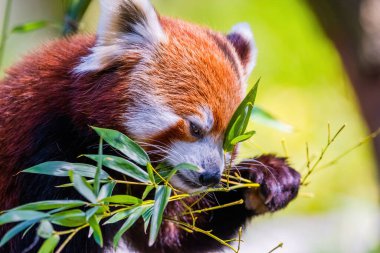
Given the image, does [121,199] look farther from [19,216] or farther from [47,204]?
[19,216]

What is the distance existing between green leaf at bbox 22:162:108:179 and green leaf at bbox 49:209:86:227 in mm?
179

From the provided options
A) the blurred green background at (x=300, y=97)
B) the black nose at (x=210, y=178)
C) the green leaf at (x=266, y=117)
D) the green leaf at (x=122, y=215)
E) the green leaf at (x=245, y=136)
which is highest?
the green leaf at (x=245, y=136)

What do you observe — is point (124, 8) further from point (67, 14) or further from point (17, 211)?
point (17, 211)

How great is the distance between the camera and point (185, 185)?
2820 millimetres

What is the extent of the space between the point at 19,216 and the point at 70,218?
164 mm

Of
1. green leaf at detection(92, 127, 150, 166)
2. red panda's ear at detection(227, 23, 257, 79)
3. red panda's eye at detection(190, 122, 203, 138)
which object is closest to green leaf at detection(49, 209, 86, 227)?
green leaf at detection(92, 127, 150, 166)

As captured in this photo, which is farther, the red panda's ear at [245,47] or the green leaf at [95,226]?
the red panda's ear at [245,47]

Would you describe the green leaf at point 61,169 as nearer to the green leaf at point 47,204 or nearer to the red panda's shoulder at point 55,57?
the green leaf at point 47,204

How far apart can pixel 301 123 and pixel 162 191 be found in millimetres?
7222

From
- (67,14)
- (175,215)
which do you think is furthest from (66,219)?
(67,14)

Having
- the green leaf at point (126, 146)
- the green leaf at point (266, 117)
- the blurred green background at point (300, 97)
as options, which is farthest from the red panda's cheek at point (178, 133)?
the blurred green background at point (300, 97)

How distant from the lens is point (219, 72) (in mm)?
2980

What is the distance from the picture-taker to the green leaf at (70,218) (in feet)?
7.02

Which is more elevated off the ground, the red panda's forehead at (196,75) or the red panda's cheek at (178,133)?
the red panda's forehead at (196,75)
